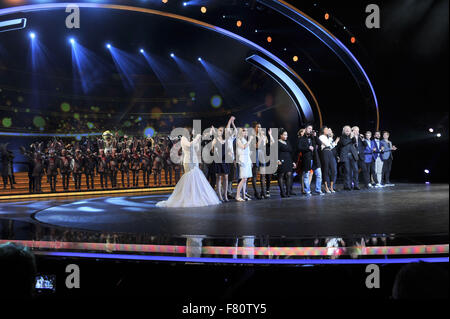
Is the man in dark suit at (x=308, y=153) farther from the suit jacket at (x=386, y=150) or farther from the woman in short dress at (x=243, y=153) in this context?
the suit jacket at (x=386, y=150)

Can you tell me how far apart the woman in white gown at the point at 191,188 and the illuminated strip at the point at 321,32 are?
4273 millimetres

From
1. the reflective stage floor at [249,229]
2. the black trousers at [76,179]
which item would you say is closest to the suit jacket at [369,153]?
the reflective stage floor at [249,229]

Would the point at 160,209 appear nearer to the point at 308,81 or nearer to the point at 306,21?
the point at 306,21

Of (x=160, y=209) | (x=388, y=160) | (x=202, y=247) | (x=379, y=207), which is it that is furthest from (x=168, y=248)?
(x=388, y=160)

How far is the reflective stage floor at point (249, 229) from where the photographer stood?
3717 mm

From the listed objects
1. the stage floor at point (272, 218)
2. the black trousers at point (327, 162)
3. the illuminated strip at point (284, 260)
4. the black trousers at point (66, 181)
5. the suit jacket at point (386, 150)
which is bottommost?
the stage floor at point (272, 218)

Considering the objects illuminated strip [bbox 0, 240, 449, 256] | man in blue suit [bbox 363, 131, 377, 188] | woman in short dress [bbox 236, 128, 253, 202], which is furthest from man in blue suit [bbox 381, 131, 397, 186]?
illuminated strip [bbox 0, 240, 449, 256]

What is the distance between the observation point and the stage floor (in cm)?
471

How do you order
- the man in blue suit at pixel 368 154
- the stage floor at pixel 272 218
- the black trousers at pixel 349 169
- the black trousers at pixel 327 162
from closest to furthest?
1. the stage floor at pixel 272 218
2. the black trousers at pixel 327 162
3. the black trousers at pixel 349 169
4. the man in blue suit at pixel 368 154

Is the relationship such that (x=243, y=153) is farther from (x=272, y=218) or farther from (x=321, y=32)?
(x=321, y=32)

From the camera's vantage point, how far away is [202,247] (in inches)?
151

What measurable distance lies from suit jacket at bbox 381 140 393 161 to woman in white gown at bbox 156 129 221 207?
5.42 m

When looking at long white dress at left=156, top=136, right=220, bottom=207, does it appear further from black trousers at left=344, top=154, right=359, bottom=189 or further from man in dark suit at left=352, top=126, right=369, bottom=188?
man in dark suit at left=352, top=126, right=369, bottom=188

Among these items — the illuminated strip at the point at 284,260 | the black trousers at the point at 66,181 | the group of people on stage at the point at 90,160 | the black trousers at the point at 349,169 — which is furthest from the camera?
the black trousers at the point at 66,181
